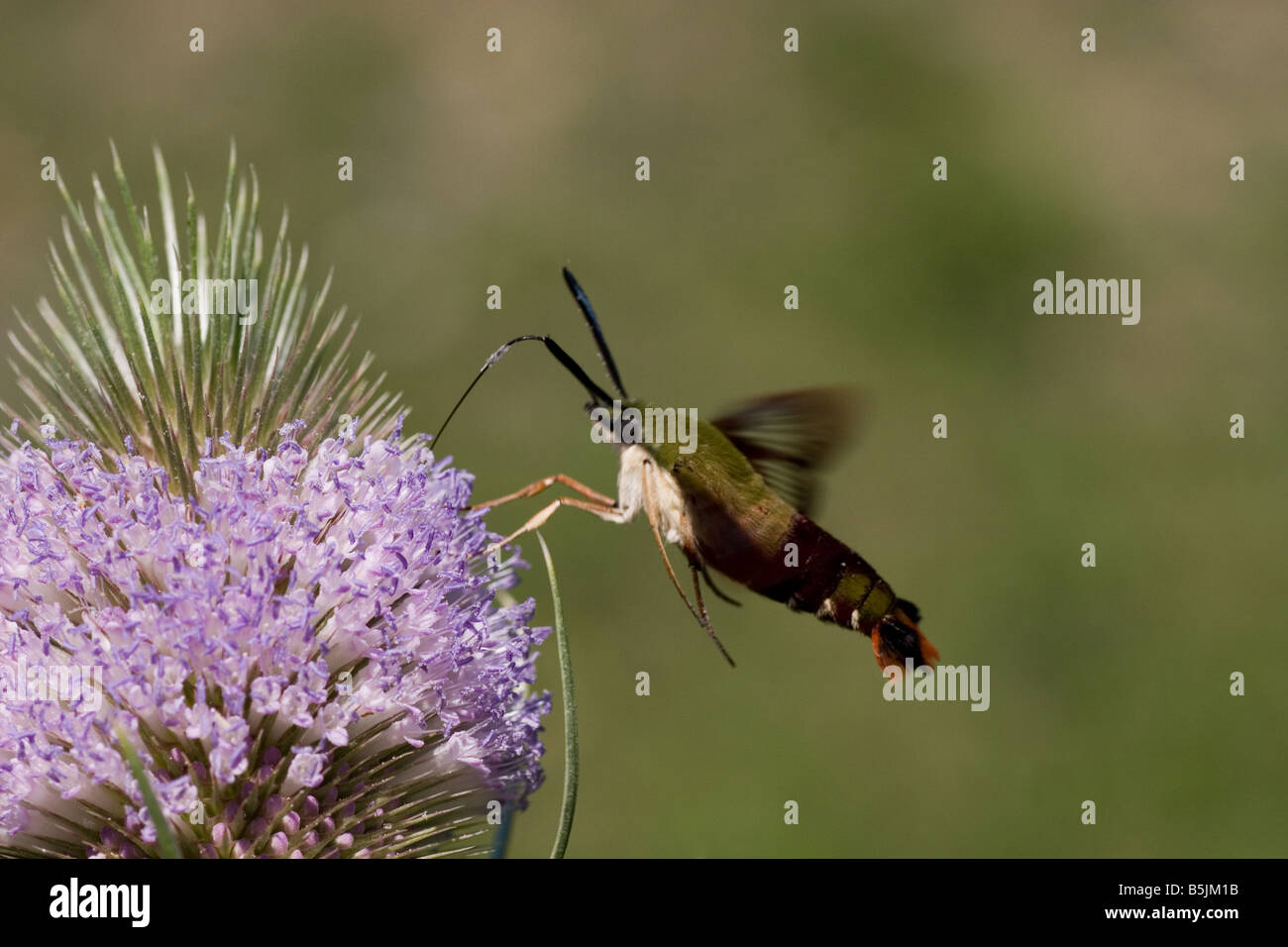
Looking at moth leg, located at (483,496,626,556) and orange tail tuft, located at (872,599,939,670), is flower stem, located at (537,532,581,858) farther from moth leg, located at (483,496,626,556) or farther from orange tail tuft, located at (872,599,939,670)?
orange tail tuft, located at (872,599,939,670)

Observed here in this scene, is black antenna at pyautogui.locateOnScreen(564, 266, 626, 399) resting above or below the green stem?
above

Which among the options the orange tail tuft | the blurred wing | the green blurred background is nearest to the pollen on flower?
the blurred wing

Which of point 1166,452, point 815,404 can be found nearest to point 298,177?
point 1166,452

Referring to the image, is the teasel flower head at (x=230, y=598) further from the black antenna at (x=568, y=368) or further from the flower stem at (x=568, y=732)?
the flower stem at (x=568, y=732)

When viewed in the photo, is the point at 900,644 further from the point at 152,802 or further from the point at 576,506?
the point at 152,802

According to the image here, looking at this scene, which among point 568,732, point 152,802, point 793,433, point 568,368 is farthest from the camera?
point 793,433

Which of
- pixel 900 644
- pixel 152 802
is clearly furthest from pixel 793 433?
pixel 152 802
